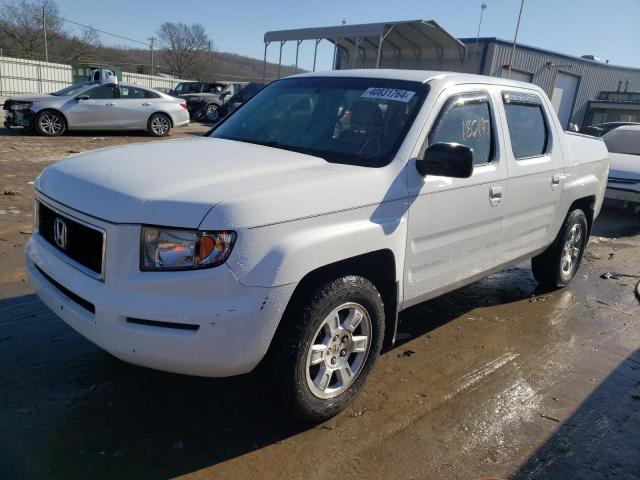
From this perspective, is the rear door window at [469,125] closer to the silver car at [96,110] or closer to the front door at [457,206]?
the front door at [457,206]

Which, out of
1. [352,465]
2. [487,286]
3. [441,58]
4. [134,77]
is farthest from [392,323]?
[134,77]

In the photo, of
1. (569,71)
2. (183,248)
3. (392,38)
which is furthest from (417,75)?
(569,71)

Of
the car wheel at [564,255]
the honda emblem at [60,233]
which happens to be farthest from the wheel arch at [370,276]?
the car wheel at [564,255]

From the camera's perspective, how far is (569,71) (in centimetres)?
3362

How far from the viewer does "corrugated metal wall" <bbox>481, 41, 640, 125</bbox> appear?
92.3 feet

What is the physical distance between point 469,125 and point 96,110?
41.7ft

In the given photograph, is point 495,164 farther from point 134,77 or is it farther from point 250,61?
point 250,61

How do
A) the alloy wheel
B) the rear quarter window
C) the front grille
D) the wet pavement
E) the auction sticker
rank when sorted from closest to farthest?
the front grille
the wet pavement
the alloy wheel
the auction sticker
the rear quarter window

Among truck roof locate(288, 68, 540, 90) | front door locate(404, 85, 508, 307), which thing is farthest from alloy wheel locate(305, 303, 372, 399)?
truck roof locate(288, 68, 540, 90)

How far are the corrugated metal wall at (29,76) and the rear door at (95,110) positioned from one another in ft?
59.6

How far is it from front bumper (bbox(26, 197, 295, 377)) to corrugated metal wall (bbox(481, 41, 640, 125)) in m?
28.0

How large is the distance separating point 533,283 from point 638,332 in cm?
126

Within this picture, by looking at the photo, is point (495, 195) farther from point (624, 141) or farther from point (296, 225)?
point (624, 141)

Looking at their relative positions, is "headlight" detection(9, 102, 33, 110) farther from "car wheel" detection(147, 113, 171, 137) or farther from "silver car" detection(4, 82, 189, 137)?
Answer: "car wheel" detection(147, 113, 171, 137)
